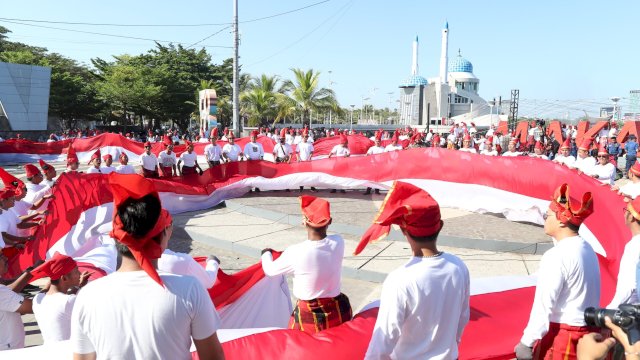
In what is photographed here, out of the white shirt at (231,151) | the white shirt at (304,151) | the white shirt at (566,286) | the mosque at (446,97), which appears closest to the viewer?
the white shirt at (566,286)

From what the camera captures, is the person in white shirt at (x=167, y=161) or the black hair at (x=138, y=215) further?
the person in white shirt at (x=167, y=161)

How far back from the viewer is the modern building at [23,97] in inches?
1133

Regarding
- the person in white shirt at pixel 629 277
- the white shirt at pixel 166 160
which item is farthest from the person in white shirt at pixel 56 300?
the white shirt at pixel 166 160

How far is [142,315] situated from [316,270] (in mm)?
1791

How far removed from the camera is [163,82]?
1588 inches

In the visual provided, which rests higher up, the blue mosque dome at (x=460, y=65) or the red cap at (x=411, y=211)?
the blue mosque dome at (x=460, y=65)

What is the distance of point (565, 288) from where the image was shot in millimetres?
A: 2836

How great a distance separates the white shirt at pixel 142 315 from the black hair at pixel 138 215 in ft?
0.52

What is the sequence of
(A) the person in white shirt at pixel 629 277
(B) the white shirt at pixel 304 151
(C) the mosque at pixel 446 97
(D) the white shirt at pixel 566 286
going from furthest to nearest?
(C) the mosque at pixel 446 97, (B) the white shirt at pixel 304 151, (A) the person in white shirt at pixel 629 277, (D) the white shirt at pixel 566 286

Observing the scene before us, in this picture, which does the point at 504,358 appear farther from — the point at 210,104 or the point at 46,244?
the point at 210,104

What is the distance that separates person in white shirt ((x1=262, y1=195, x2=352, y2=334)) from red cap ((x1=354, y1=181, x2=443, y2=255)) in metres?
1.08

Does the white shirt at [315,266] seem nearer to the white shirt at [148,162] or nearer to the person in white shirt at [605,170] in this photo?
the person in white shirt at [605,170]

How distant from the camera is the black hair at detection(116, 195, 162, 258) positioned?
1.78 m

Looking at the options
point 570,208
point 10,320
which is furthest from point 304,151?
point 570,208
